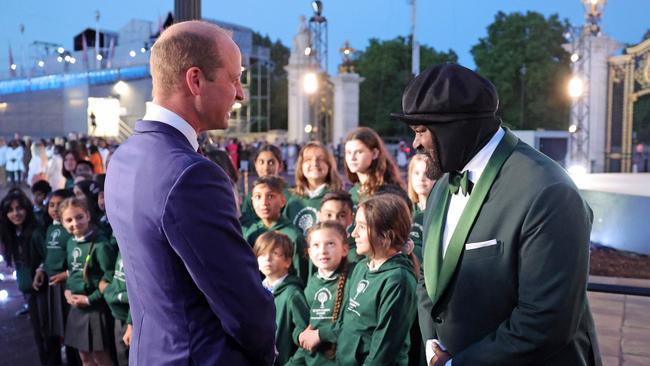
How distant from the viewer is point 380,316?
3.51 meters

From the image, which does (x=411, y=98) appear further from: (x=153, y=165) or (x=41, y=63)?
(x=41, y=63)

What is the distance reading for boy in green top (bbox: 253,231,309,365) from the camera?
13.5ft

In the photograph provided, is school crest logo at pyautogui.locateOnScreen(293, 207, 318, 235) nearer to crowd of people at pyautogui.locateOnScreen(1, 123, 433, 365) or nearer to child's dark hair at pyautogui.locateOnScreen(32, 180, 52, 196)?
crowd of people at pyautogui.locateOnScreen(1, 123, 433, 365)

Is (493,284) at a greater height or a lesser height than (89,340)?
greater

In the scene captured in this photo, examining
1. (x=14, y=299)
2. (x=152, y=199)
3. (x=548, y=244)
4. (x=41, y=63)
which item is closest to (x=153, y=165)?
(x=152, y=199)

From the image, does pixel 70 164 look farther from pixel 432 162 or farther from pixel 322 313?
pixel 432 162

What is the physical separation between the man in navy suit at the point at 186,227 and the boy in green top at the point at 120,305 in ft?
9.72

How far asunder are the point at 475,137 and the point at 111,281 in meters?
3.94

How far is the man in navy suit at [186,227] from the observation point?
1.82 m

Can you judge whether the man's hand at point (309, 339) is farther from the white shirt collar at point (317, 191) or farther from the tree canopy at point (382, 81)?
the tree canopy at point (382, 81)

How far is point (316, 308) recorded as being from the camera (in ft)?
13.3

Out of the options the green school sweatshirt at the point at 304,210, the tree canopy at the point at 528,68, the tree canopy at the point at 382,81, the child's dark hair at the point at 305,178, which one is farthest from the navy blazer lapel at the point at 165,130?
the tree canopy at the point at 382,81

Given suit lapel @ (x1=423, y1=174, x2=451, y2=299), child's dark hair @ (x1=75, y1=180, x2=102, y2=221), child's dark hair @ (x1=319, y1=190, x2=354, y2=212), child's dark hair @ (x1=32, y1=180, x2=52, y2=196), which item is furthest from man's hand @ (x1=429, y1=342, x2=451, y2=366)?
child's dark hair @ (x1=32, y1=180, x2=52, y2=196)

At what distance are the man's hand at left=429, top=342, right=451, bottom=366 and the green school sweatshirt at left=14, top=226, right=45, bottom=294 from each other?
5.21 metres
